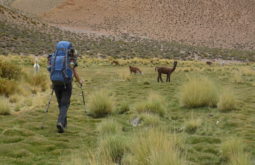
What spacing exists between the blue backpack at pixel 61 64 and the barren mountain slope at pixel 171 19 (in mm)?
57041

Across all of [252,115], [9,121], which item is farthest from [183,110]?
[9,121]

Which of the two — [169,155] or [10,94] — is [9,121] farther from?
[169,155]

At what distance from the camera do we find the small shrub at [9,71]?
14047 millimetres

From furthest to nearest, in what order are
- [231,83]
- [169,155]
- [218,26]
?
[218,26] < [231,83] < [169,155]

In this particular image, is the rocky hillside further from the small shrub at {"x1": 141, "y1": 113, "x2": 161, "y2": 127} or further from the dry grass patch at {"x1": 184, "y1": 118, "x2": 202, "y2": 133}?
the dry grass patch at {"x1": 184, "y1": 118, "x2": 202, "y2": 133}

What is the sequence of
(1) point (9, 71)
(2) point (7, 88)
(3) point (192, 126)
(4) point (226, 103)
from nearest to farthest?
(3) point (192, 126) < (4) point (226, 103) < (2) point (7, 88) < (1) point (9, 71)

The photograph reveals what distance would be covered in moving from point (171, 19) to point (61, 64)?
6767 centimetres

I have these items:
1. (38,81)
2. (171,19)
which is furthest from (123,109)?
(171,19)

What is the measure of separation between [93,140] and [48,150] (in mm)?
797

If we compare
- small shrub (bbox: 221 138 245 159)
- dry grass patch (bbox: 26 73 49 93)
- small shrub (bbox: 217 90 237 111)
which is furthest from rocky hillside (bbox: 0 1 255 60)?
small shrub (bbox: 221 138 245 159)

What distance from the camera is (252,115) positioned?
837 centimetres

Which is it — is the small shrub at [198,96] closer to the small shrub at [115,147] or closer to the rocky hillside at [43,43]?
the small shrub at [115,147]

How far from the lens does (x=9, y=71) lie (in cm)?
1441

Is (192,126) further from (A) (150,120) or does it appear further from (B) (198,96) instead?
(B) (198,96)
